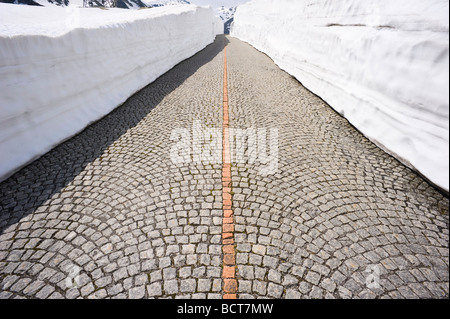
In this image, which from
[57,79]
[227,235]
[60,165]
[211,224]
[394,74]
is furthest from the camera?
[57,79]

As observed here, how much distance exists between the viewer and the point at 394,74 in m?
4.86

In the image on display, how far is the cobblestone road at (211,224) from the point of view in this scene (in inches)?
100.0

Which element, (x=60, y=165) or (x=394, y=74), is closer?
(x=60, y=165)

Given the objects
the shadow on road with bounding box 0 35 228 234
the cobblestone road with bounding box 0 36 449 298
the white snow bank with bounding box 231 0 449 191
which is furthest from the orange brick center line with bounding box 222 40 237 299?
the white snow bank with bounding box 231 0 449 191

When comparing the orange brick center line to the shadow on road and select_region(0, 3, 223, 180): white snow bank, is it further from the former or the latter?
select_region(0, 3, 223, 180): white snow bank

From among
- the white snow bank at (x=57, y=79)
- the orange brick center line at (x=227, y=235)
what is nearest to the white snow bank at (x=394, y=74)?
the orange brick center line at (x=227, y=235)

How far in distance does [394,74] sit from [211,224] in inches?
186

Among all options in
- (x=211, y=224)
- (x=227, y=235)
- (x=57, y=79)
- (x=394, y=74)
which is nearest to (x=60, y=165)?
(x=57, y=79)

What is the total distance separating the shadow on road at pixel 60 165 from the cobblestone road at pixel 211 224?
27 mm

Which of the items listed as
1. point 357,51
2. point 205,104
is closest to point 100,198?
point 205,104

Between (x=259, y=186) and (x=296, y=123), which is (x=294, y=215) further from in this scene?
(x=296, y=123)

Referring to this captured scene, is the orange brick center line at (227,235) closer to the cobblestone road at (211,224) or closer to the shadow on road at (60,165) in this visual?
the cobblestone road at (211,224)

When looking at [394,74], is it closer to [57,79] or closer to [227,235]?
[227,235]

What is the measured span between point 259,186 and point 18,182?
3.96 m
